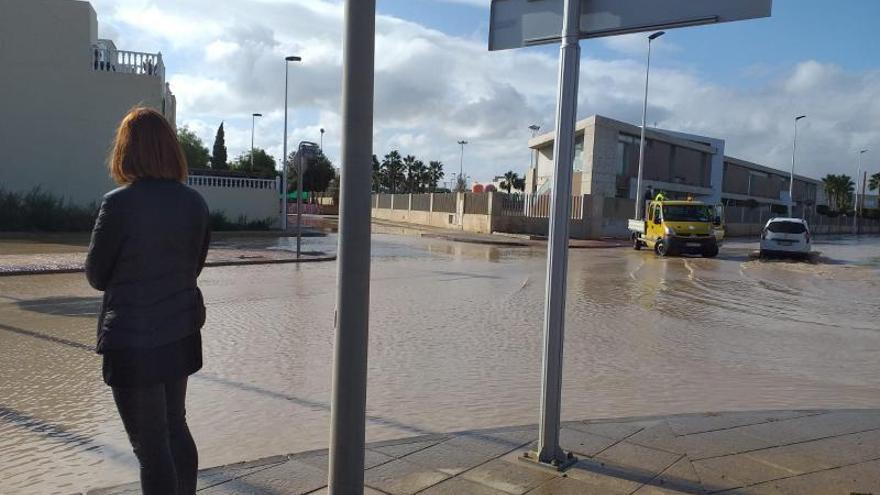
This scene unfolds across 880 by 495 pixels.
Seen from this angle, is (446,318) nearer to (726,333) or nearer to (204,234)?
(726,333)

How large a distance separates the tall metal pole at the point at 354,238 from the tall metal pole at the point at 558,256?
1451 millimetres

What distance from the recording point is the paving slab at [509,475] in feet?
12.2

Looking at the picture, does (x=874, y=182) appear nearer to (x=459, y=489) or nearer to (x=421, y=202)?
(x=421, y=202)

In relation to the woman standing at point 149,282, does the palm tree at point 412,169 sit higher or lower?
higher

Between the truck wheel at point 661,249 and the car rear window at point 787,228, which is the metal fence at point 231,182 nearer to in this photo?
the truck wheel at point 661,249

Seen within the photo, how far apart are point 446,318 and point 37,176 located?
841 inches

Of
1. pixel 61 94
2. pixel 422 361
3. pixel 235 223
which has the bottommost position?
pixel 422 361

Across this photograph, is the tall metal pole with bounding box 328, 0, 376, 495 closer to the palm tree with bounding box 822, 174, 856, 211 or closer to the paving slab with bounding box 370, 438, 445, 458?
the paving slab with bounding box 370, 438, 445, 458

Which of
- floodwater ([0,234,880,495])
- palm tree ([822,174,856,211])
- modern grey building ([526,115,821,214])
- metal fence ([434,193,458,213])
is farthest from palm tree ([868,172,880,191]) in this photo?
floodwater ([0,234,880,495])

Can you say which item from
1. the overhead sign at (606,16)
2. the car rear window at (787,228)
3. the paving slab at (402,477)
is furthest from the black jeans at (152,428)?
the car rear window at (787,228)

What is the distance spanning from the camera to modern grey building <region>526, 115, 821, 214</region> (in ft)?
144

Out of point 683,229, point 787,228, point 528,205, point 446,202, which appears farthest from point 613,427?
point 446,202

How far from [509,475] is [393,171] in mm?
87771

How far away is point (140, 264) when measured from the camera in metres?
2.64
